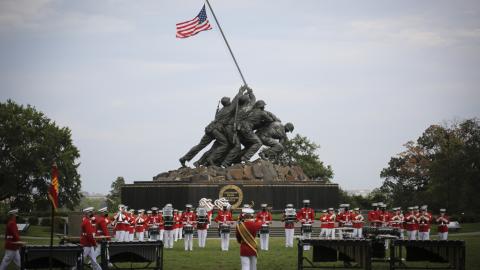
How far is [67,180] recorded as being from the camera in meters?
74.4

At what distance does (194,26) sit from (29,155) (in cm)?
2677

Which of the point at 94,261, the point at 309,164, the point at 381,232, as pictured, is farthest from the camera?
the point at 309,164

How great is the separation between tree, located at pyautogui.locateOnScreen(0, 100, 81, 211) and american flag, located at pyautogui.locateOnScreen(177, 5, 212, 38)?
83.5 ft

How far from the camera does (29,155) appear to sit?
6912 centimetres

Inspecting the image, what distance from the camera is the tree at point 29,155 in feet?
225

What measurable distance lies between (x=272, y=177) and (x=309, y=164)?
4184 centimetres

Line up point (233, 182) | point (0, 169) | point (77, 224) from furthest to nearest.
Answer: point (0, 169) < point (233, 182) < point (77, 224)

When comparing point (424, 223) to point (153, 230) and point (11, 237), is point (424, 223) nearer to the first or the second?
point (153, 230)

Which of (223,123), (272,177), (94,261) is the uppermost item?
(223,123)

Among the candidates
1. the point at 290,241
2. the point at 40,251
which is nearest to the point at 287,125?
the point at 290,241

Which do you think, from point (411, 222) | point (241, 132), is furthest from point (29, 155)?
point (411, 222)

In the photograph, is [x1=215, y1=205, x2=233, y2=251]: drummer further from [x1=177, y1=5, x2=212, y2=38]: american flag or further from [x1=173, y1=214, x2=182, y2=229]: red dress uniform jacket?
[x1=177, y1=5, x2=212, y2=38]: american flag

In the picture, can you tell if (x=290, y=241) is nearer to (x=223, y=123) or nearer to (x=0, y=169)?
(x=223, y=123)

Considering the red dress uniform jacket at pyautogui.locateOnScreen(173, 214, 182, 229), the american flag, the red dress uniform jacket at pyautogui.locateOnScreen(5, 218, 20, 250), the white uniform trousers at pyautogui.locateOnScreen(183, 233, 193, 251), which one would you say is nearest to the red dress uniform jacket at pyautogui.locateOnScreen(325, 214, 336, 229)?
the white uniform trousers at pyautogui.locateOnScreen(183, 233, 193, 251)
